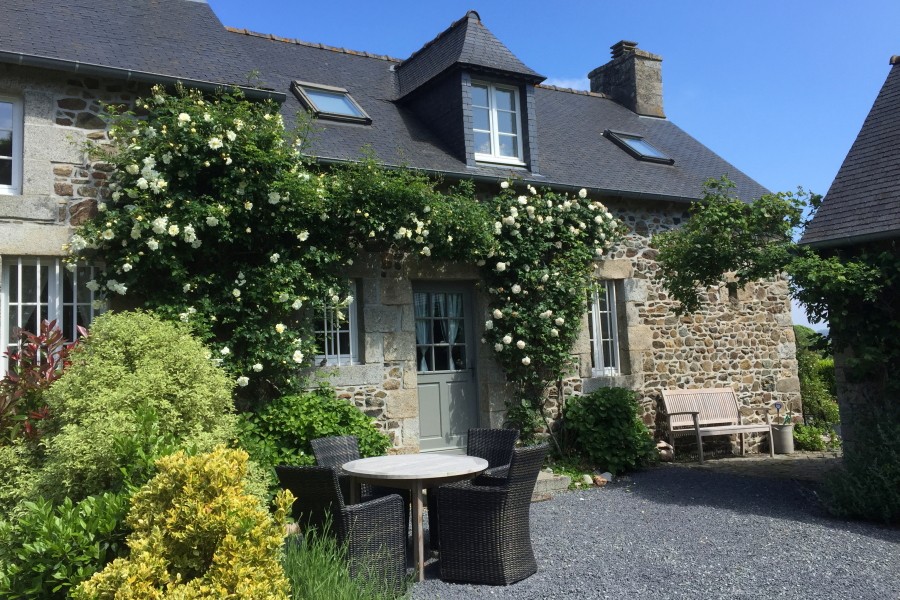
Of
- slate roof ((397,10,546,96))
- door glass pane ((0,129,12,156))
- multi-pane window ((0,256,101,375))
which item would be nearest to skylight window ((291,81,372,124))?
slate roof ((397,10,546,96))

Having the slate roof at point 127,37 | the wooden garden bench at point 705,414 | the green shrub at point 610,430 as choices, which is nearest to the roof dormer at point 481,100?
the slate roof at point 127,37

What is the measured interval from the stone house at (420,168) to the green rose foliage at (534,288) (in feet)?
0.80

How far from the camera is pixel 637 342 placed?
984 centimetres

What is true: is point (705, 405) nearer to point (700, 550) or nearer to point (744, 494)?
point (744, 494)

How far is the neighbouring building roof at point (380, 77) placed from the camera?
278 inches

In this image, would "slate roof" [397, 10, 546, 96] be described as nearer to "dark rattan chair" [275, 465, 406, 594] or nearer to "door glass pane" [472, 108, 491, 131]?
"door glass pane" [472, 108, 491, 131]

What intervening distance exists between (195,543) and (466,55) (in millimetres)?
7372

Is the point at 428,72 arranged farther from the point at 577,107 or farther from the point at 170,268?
the point at 170,268

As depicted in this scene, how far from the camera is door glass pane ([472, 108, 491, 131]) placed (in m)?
9.46

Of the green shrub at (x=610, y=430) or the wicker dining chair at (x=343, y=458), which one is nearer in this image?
the wicker dining chair at (x=343, y=458)

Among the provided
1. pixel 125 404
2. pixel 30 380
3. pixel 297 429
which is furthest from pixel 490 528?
pixel 30 380

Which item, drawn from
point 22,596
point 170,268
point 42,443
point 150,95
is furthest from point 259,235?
point 22,596

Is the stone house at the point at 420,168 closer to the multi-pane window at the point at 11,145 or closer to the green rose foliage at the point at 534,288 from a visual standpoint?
the multi-pane window at the point at 11,145

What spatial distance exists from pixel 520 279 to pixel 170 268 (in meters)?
3.94
